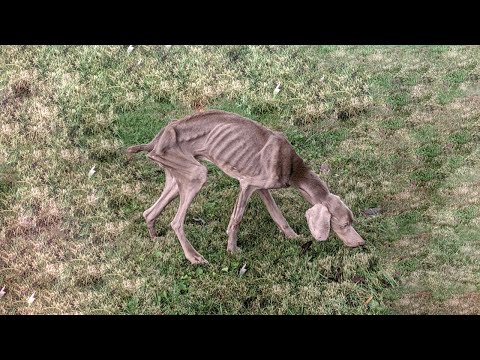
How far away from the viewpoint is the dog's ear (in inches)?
353

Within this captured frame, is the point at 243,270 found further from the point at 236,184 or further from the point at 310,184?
the point at 236,184

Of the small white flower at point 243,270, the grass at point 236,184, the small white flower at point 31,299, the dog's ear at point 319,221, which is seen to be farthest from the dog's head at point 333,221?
the small white flower at point 31,299

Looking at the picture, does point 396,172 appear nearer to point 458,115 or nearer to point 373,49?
point 458,115

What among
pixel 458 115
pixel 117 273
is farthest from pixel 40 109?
pixel 458 115

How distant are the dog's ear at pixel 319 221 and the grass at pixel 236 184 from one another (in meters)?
0.42

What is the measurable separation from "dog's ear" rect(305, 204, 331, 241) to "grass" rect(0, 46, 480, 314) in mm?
417

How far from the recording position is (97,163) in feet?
34.5

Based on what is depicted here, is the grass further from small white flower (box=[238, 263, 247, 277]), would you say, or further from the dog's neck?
the dog's neck

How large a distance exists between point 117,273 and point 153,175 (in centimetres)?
167

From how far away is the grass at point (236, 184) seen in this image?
900 centimetres

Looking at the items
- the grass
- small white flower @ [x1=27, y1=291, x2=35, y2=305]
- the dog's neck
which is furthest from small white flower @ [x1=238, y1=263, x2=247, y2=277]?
small white flower @ [x1=27, y1=291, x2=35, y2=305]

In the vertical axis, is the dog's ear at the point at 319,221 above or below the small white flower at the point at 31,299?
above

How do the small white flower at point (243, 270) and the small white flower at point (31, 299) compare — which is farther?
the small white flower at point (243, 270)

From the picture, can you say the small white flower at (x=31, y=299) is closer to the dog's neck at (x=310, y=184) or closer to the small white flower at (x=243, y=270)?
the small white flower at (x=243, y=270)
